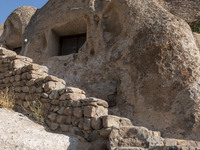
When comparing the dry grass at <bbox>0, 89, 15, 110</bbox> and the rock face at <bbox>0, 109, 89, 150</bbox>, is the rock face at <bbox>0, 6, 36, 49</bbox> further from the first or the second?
the rock face at <bbox>0, 109, 89, 150</bbox>

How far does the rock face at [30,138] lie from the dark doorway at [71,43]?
5258 millimetres

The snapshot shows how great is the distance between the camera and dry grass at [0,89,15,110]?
13.5 feet

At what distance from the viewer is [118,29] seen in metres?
6.61

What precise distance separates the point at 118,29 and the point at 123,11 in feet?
1.77

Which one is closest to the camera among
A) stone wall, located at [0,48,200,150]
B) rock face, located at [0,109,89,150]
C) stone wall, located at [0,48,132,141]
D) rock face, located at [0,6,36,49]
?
stone wall, located at [0,48,200,150]

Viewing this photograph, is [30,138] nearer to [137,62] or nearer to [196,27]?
[137,62]

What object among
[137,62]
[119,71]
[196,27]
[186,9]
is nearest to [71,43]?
[119,71]

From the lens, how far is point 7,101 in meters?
4.18

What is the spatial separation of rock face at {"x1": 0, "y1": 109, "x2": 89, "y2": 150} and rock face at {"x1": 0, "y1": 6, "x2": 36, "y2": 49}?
6922 mm

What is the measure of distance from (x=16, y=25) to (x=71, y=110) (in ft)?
25.7

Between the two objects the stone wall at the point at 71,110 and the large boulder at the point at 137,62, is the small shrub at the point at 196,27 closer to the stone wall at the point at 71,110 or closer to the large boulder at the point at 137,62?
the large boulder at the point at 137,62

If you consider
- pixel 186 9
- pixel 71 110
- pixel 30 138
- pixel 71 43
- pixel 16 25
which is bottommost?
pixel 30 138

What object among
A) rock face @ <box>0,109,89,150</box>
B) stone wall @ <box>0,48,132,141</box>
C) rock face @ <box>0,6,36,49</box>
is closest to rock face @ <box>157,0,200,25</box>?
stone wall @ <box>0,48,132,141</box>

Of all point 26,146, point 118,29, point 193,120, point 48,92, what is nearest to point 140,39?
point 118,29
